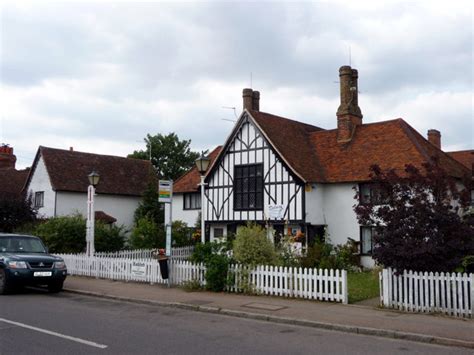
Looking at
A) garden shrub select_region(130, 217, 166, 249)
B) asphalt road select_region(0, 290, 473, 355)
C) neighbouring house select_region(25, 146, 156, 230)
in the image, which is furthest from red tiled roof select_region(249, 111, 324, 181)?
neighbouring house select_region(25, 146, 156, 230)

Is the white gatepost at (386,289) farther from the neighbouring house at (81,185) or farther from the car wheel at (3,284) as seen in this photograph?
the neighbouring house at (81,185)

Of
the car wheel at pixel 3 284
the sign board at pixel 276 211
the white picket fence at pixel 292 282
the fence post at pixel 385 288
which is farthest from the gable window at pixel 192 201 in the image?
the fence post at pixel 385 288

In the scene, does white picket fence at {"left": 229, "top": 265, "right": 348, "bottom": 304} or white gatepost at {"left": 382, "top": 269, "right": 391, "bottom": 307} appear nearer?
white gatepost at {"left": 382, "top": 269, "right": 391, "bottom": 307}

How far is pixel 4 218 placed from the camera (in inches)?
1067

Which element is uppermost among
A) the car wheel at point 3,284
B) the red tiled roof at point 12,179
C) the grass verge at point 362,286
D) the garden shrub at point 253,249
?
the red tiled roof at point 12,179

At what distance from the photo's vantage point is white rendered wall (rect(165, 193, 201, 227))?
2997 centimetres

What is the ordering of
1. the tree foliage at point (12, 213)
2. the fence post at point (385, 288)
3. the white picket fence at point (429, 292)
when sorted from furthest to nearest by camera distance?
the tree foliage at point (12, 213) → the fence post at point (385, 288) → the white picket fence at point (429, 292)

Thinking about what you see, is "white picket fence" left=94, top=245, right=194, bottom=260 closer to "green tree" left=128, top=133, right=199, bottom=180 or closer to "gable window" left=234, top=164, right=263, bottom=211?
"gable window" left=234, top=164, right=263, bottom=211

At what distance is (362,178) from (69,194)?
2009 cm

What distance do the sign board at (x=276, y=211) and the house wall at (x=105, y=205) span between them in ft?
46.2

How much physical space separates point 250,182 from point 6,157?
26.8 m

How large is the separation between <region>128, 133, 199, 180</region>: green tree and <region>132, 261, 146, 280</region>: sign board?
3989 centimetres

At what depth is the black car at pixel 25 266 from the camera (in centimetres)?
1370

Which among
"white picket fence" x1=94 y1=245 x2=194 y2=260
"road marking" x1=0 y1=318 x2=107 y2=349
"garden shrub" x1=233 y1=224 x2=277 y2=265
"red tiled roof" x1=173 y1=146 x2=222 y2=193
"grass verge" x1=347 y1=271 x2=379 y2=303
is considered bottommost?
"road marking" x1=0 y1=318 x2=107 y2=349
